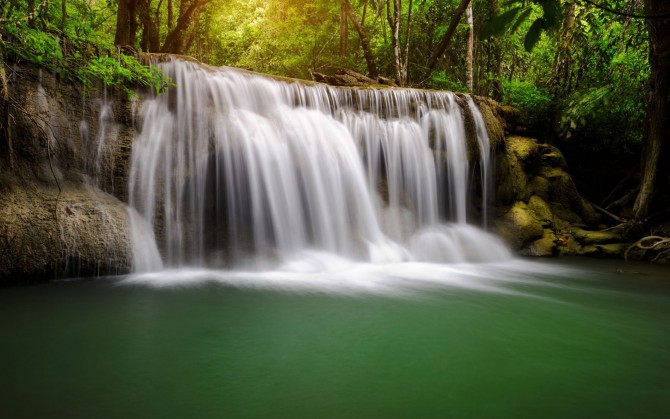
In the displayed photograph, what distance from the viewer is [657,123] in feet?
25.8

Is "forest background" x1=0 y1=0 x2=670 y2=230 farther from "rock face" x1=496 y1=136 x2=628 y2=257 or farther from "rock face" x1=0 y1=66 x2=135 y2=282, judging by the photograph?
"rock face" x1=496 y1=136 x2=628 y2=257

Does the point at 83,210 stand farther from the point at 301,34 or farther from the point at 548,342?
the point at 301,34

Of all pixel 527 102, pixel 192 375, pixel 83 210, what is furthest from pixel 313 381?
pixel 527 102

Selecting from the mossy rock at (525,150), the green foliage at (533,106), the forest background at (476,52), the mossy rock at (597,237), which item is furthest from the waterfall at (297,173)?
the green foliage at (533,106)

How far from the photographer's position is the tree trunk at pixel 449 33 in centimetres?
1209

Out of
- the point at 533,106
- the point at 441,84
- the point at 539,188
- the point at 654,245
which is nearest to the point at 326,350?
the point at 654,245

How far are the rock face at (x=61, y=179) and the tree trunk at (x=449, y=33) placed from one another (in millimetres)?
9926

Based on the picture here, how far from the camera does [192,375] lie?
2.68 meters

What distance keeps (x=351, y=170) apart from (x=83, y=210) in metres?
4.53

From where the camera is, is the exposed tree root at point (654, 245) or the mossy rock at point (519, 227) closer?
the exposed tree root at point (654, 245)

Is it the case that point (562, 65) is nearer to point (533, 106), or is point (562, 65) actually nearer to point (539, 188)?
point (533, 106)

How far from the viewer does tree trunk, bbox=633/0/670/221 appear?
7359 millimetres

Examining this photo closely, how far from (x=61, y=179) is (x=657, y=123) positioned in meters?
10.1

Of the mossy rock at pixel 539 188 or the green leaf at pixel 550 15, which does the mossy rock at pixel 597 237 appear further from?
the green leaf at pixel 550 15
